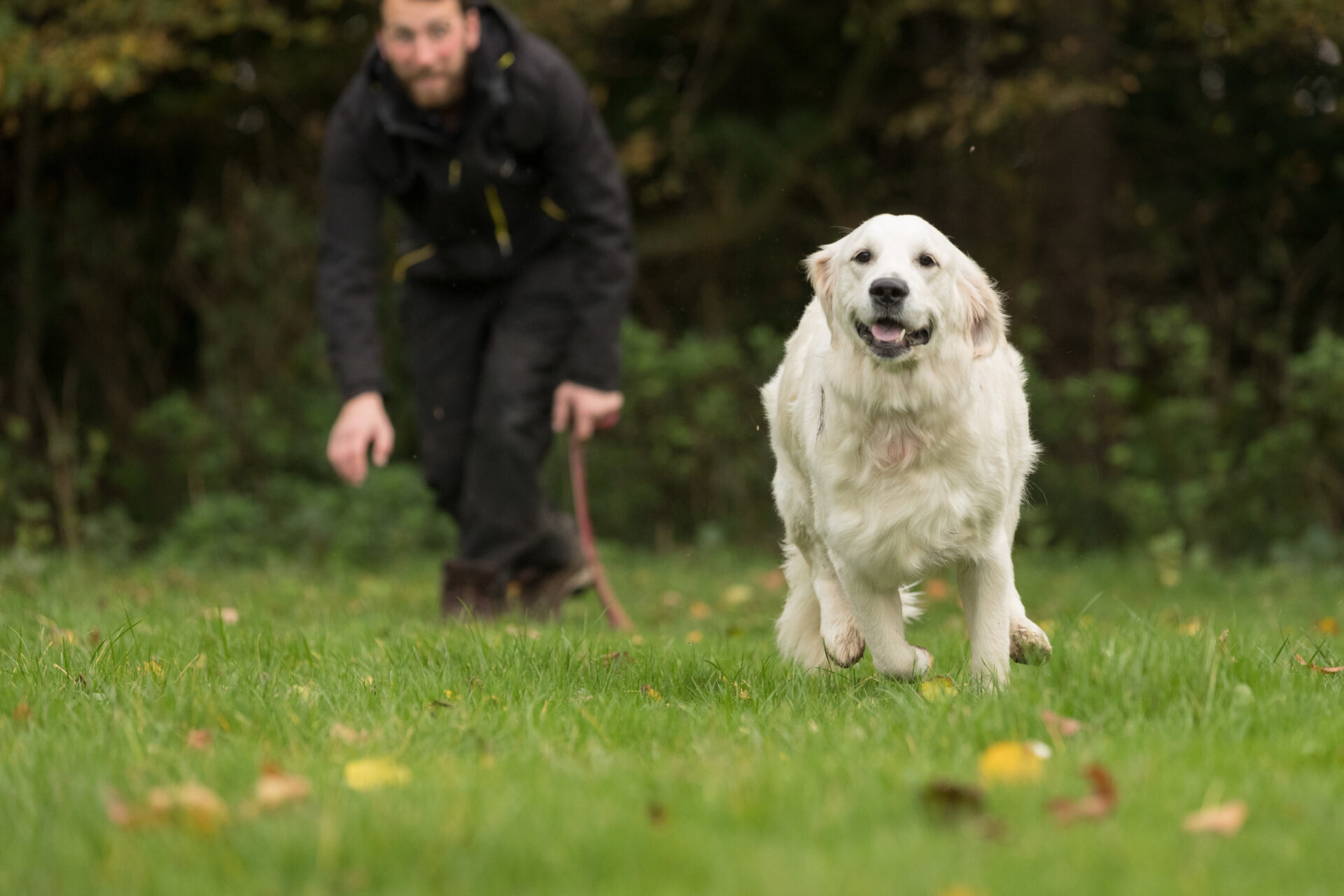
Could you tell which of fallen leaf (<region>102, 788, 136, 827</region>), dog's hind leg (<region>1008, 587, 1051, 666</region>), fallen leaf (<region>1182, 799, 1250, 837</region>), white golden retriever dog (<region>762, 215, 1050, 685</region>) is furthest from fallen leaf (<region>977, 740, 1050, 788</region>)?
fallen leaf (<region>102, 788, 136, 827</region>)

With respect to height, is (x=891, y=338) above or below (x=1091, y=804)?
above

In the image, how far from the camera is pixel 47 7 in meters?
9.44

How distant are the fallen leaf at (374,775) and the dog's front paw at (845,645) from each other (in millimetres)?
1566

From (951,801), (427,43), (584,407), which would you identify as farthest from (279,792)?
(427,43)

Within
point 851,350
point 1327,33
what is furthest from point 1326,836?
point 1327,33

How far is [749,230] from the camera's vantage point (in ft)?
36.2

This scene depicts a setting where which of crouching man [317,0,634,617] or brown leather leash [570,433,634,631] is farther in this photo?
brown leather leash [570,433,634,631]

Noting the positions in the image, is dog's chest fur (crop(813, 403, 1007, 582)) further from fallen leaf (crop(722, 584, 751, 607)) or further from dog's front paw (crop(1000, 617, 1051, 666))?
fallen leaf (crop(722, 584, 751, 607))

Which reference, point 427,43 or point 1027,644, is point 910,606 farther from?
point 427,43

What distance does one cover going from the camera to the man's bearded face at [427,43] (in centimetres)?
487

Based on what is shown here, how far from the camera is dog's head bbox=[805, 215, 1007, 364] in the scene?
10.6 feet

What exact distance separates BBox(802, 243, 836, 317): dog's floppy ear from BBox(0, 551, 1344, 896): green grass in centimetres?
93

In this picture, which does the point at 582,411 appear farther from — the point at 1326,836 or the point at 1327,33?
the point at 1327,33

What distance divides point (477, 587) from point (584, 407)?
0.81 m
